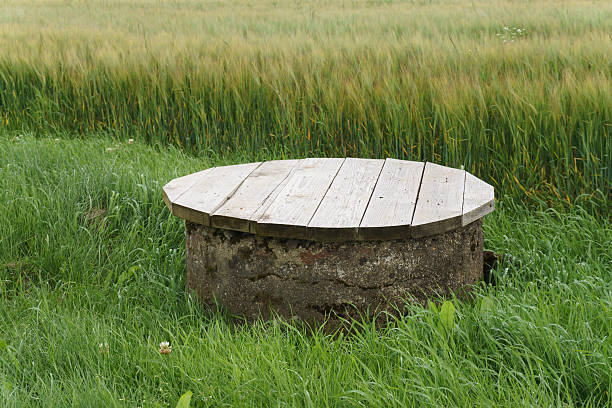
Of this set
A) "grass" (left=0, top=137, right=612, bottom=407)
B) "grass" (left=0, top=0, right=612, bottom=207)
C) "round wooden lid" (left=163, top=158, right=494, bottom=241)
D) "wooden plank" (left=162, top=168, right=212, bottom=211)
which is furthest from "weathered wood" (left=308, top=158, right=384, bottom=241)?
"grass" (left=0, top=0, right=612, bottom=207)

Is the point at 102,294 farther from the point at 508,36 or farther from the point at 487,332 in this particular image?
the point at 508,36

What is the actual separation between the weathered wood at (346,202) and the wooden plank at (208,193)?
35 centimetres

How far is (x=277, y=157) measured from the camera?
3.86 m

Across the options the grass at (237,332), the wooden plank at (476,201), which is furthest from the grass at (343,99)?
the wooden plank at (476,201)

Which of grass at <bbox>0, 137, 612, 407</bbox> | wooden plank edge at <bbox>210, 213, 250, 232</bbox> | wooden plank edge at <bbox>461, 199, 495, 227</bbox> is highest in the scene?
wooden plank edge at <bbox>210, 213, 250, 232</bbox>

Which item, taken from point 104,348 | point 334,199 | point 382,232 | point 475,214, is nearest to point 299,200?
point 334,199

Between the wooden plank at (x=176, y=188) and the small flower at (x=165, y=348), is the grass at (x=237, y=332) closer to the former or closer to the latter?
the small flower at (x=165, y=348)

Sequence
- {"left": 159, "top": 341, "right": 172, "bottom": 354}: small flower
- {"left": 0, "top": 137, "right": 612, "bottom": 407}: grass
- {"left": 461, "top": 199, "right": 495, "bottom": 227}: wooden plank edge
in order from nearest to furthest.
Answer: {"left": 0, "top": 137, "right": 612, "bottom": 407}: grass
{"left": 159, "top": 341, "right": 172, "bottom": 354}: small flower
{"left": 461, "top": 199, "right": 495, "bottom": 227}: wooden plank edge

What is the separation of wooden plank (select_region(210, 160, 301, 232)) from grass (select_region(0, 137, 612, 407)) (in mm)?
333

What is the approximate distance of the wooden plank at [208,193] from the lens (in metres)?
2.26

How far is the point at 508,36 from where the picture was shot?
5.93 meters

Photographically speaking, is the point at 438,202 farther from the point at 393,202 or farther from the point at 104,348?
the point at 104,348

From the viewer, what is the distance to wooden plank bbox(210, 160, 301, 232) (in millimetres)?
2170

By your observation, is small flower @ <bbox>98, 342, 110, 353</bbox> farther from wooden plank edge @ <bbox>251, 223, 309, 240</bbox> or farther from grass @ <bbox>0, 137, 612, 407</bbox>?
wooden plank edge @ <bbox>251, 223, 309, 240</bbox>
